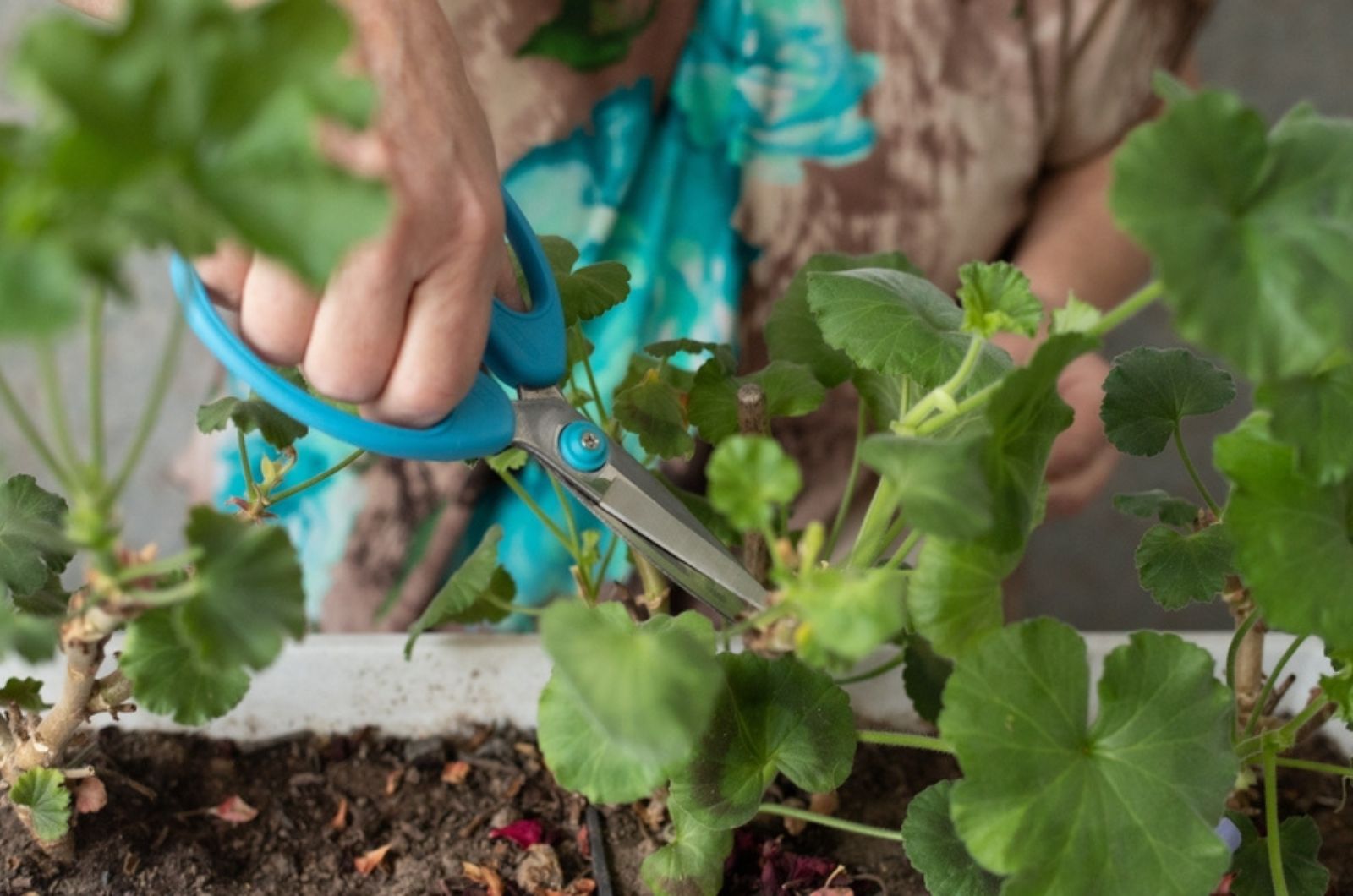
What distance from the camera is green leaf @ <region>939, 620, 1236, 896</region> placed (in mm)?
477

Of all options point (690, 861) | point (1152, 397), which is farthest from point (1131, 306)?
point (690, 861)

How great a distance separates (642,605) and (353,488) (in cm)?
42

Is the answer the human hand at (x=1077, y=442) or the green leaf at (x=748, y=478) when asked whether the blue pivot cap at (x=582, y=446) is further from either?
the human hand at (x=1077, y=442)

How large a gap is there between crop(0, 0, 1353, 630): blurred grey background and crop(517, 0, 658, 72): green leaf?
1114 millimetres

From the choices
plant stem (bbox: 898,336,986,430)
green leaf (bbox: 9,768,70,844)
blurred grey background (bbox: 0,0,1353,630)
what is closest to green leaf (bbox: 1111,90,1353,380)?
plant stem (bbox: 898,336,986,430)

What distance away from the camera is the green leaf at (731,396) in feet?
2.18

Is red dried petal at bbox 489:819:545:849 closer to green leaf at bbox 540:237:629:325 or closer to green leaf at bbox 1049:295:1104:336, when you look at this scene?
green leaf at bbox 540:237:629:325

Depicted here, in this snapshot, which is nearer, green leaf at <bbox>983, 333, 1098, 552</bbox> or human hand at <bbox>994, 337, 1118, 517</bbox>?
green leaf at <bbox>983, 333, 1098, 552</bbox>

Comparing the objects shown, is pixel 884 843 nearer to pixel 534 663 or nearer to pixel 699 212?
pixel 534 663

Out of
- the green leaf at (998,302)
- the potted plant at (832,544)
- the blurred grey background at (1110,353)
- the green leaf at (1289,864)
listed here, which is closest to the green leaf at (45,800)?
the potted plant at (832,544)

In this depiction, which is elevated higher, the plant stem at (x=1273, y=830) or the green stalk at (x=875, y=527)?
the green stalk at (x=875, y=527)

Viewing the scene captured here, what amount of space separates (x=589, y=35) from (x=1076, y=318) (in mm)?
613

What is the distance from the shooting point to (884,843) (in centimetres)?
71

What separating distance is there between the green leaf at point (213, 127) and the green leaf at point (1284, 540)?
363mm
